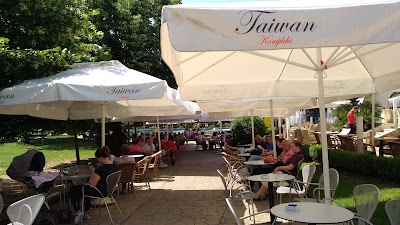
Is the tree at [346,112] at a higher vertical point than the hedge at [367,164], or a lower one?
higher

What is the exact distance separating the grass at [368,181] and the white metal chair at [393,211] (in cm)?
212

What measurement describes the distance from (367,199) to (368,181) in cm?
593

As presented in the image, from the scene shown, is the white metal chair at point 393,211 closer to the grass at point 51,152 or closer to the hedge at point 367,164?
the hedge at point 367,164

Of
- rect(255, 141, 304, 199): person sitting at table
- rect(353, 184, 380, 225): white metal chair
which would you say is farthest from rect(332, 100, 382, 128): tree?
rect(353, 184, 380, 225): white metal chair

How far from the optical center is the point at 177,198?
8.55 m

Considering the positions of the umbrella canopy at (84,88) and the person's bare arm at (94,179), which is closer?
the umbrella canopy at (84,88)

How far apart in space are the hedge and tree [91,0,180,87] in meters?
8.93

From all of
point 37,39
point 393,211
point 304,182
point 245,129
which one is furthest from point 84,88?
point 245,129

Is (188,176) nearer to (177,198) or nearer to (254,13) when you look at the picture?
(177,198)

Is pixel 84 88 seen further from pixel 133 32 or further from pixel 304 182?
pixel 133 32

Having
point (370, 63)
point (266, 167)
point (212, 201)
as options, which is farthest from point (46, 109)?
point (370, 63)

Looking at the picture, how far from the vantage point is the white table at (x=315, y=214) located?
322 cm

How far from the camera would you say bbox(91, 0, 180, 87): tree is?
16.5 m

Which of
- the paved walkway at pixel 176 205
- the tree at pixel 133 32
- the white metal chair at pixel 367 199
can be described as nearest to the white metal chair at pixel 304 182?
the paved walkway at pixel 176 205
